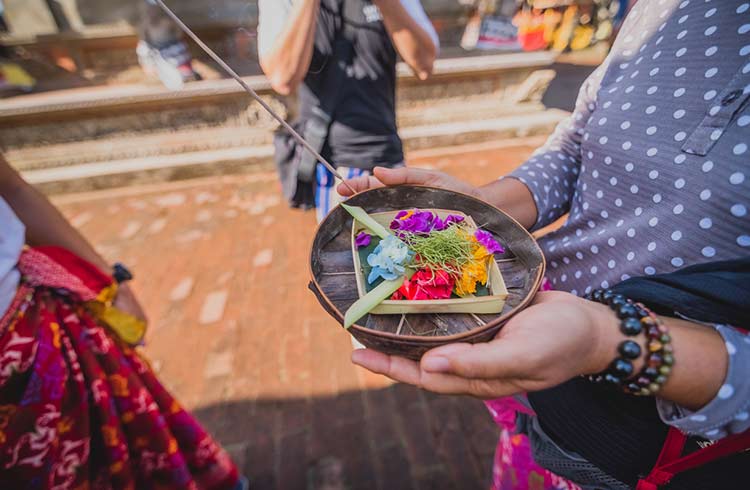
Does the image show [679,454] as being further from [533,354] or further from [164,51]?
[164,51]

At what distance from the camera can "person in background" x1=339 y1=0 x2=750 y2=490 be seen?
0.65m

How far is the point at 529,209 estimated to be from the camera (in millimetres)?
1117

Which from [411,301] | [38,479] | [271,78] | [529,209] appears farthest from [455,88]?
[38,479]

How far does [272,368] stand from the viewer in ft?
7.69

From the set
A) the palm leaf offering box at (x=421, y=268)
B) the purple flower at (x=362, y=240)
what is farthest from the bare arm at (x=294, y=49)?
the purple flower at (x=362, y=240)

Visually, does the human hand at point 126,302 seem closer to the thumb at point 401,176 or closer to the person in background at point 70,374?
the person in background at point 70,374

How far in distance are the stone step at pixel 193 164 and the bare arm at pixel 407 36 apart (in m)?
2.86

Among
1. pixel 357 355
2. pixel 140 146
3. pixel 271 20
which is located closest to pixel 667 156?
pixel 357 355

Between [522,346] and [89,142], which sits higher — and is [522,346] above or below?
above

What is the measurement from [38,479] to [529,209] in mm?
1648

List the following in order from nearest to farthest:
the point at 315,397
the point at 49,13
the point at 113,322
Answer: the point at 113,322 < the point at 315,397 < the point at 49,13

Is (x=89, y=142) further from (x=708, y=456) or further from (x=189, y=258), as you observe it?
(x=708, y=456)

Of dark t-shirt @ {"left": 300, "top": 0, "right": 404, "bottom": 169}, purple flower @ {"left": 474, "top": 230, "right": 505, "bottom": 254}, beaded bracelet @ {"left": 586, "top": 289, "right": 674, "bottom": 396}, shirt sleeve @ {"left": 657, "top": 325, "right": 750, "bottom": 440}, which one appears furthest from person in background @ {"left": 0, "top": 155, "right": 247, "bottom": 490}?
shirt sleeve @ {"left": 657, "top": 325, "right": 750, "bottom": 440}

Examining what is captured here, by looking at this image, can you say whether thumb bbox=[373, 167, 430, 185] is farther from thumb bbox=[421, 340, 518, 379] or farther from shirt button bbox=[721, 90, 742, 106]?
shirt button bbox=[721, 90, 742, 106]
